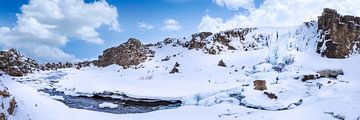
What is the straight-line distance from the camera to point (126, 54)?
60.4m

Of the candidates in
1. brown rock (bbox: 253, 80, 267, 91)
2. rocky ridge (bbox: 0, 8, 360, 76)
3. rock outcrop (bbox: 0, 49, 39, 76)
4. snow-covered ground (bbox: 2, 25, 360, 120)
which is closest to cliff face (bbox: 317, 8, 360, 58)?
rocky ridge (bbox: 0, 8, 360, 76)

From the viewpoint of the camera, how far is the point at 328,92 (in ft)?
98.5

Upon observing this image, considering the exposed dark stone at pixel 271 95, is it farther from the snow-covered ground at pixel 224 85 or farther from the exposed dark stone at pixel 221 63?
the exposed dark stone at pixel 221 63

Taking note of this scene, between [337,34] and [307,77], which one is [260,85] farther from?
[337,34]

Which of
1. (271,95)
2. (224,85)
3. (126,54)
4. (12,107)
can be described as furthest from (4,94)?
(126,54)

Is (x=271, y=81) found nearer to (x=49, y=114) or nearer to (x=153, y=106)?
(x=153, y=106)

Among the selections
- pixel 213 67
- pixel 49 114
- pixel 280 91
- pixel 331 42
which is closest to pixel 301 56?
pixel 331 42

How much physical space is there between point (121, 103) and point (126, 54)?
2398cm

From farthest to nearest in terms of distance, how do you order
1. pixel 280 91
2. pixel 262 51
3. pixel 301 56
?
pixel 262 51, pixel 301 56, pixel 280 91

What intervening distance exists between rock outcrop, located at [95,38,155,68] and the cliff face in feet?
76.0

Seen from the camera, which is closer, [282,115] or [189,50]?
[282,115]

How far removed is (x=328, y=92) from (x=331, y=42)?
1811 centimetres

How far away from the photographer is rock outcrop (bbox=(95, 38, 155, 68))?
59344mm

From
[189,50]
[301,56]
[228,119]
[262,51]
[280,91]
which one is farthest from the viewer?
[189,50]
